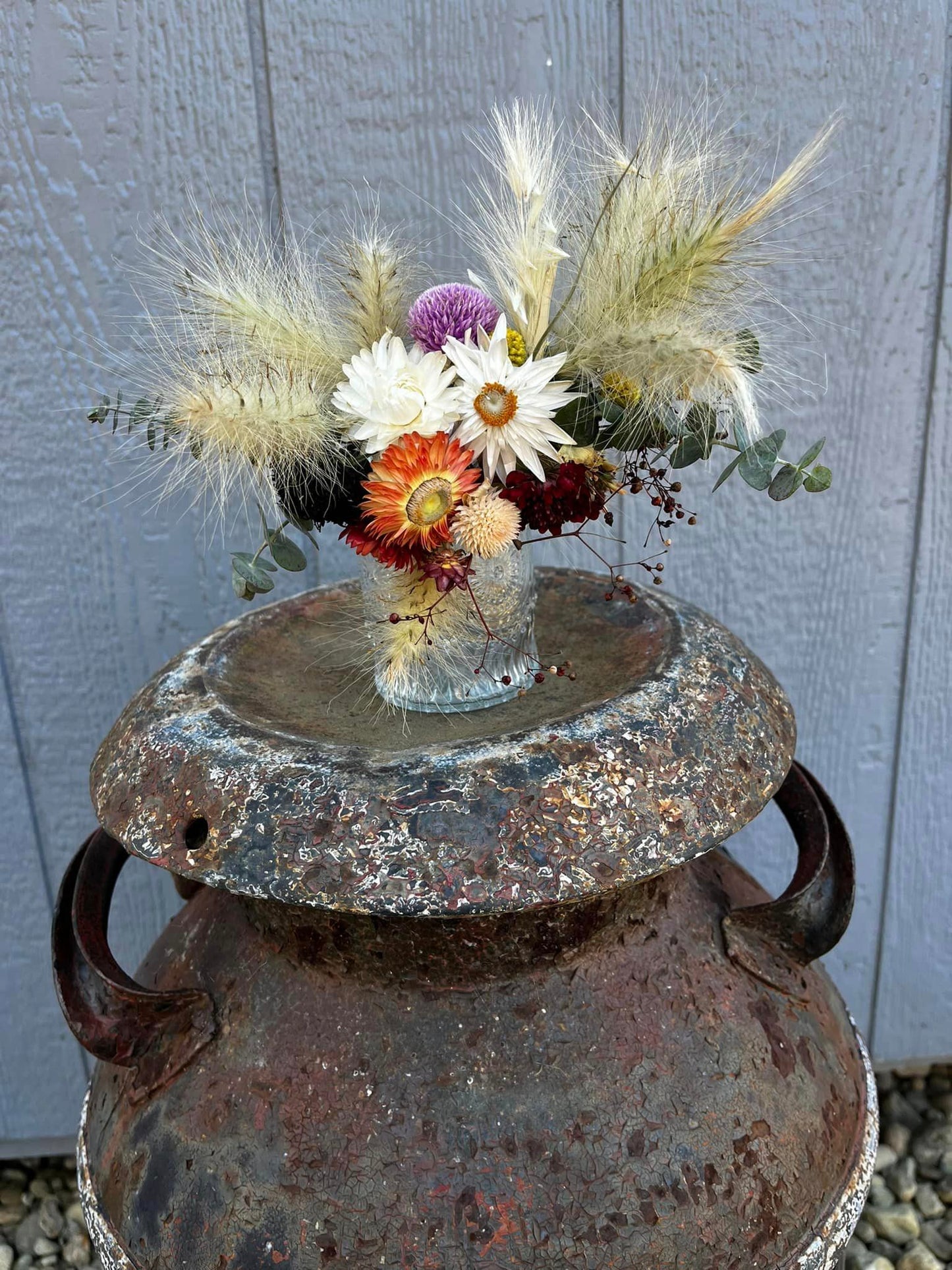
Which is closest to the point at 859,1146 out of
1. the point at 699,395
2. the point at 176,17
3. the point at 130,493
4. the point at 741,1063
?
the point at 741,1063

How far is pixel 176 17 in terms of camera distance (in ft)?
3.57

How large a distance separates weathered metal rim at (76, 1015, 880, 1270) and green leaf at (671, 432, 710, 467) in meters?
0.58

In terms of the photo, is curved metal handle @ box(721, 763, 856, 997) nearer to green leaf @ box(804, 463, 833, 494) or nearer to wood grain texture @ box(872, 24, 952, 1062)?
green leaf @ box(804, 463, 833, 494)

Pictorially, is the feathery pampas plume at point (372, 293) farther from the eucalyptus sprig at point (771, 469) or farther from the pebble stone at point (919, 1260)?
the pebble stone at point (919, 1260)

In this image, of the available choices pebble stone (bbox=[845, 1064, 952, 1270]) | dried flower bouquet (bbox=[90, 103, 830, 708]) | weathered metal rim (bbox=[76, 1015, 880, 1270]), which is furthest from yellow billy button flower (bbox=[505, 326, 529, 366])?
pebble stone (bbox=[845, 1064, 952, 1270])

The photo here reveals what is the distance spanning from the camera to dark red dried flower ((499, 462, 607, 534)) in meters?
0.75

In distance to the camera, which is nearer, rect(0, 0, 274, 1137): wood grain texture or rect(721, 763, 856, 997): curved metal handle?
rect(721, 763, 856, 997): curved metal handle

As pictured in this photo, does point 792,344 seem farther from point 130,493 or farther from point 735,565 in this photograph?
point 130,493

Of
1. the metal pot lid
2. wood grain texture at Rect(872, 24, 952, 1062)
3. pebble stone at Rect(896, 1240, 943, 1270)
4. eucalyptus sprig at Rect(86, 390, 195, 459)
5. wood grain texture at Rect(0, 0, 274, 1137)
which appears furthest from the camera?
pebble stone at Rect(896, 1240, 943, 1270)

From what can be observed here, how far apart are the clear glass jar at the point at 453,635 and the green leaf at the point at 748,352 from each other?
0.74 feet

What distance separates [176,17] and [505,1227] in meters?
1.19

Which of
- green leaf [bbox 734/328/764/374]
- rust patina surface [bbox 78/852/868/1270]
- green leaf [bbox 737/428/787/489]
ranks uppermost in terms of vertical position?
green leaf [bbox 734/328/764/374]

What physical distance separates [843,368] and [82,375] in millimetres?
915

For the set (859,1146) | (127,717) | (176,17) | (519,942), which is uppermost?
(176,17)
